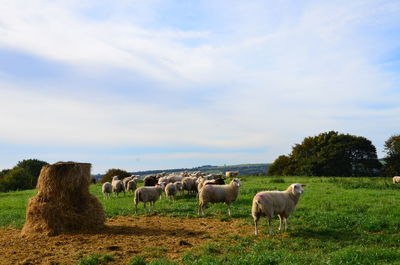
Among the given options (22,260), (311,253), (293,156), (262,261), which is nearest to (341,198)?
(311,253)

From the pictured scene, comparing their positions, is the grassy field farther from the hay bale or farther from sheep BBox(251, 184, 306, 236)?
the hay bale

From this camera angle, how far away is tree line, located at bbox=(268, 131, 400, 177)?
64.2 m

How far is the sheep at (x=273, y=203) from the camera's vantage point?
44.0ft

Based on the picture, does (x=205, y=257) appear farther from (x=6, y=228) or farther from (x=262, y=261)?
(x=6, y=228)

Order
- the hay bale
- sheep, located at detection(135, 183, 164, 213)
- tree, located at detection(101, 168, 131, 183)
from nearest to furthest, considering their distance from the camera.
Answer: the hay bale
sheep, located at detection(135, 183, 164, 213)
tree, located at detection(101, 168, 131, 183)

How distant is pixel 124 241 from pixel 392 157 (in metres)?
61.9

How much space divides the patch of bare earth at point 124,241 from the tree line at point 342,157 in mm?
53697

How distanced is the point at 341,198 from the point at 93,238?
15492 mm

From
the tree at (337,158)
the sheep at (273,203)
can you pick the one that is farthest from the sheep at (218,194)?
the tree at (337,158)

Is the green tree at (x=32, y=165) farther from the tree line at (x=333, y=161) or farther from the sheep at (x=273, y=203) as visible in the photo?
the sheep at (x=273, y=203)

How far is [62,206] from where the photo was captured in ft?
49.1

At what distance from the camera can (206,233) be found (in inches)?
554

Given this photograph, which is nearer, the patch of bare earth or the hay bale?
the patch of bare earth

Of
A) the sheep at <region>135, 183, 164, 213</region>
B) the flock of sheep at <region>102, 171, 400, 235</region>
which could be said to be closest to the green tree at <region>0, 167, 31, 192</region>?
the flock of sheep at <region>102, 171, 400, 235</region>
